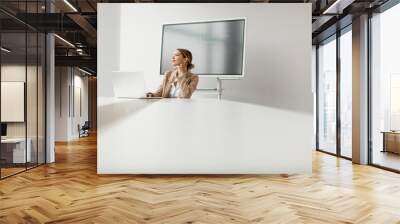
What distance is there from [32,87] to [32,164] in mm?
1401

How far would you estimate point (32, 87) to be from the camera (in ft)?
22.9

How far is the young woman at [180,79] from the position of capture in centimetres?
572

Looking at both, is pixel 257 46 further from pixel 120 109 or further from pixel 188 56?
pixel 120 109

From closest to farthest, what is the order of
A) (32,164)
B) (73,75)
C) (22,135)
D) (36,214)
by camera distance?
1. (36,214)
2. (22,135)
3. (32,164)
4. (73,75)

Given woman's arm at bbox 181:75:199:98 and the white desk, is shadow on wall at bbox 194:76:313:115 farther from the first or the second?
woman's arm at bbox 181:75:199:98

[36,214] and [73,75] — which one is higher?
[73,75]

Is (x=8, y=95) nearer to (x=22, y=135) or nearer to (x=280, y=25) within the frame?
(x=22, y=135)

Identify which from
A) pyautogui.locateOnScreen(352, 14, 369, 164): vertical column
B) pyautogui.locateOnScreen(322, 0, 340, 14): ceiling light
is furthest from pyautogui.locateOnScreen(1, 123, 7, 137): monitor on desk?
pyautogui.locateOnScreen(352, 14, 369, 164): vertical column

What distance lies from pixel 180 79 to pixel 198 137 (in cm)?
94

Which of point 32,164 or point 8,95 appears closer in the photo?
point 8,95

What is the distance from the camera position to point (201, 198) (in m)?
4.47

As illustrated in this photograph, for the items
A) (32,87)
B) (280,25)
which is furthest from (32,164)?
(280,25)

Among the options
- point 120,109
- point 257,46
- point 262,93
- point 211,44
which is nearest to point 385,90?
point 262,93

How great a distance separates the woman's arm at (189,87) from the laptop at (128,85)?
0.58m
